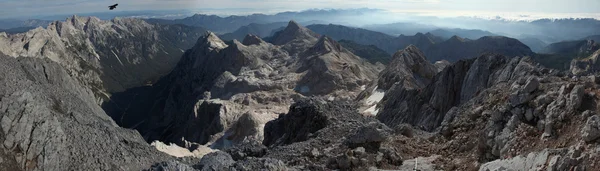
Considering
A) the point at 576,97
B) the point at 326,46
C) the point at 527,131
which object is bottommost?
the point at 326,46

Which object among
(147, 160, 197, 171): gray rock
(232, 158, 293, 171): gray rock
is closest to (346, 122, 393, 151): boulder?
(232, 158, 293, 171): gray rock

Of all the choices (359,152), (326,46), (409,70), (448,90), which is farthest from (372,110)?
(326,46)

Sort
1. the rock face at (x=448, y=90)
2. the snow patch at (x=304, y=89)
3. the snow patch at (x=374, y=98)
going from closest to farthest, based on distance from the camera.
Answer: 1. the rock face at (x=448, y=90)
2. the snow patch at (x=374, y=98)
3. the snow patch at (x=304, y=89)

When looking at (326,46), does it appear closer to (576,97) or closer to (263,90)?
(263,90)

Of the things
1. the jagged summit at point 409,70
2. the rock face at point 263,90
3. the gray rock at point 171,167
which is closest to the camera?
the gray rock at point 171,167

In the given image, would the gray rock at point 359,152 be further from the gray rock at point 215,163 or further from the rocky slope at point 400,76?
the rocky slope at point 400,76

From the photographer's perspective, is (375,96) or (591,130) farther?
(375,96)

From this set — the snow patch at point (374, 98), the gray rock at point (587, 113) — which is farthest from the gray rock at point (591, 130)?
the snow patch at point (374, 98)

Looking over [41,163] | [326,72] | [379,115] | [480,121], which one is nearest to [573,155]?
[480,121]

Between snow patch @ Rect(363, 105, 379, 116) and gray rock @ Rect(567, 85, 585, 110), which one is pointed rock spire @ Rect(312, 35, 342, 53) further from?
gray rock @ Rect(567, 85, 585, 110)
